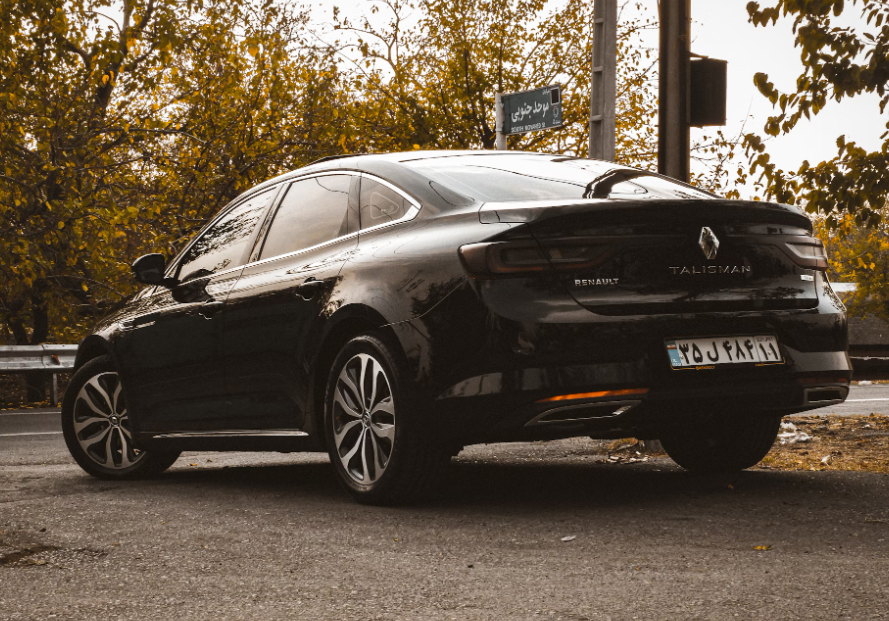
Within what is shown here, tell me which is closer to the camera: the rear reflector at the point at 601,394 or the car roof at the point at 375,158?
the rear reflector at the point at 601,394

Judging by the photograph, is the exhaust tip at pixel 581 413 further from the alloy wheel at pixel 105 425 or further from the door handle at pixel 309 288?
the alloy wheel at pixel 105 425

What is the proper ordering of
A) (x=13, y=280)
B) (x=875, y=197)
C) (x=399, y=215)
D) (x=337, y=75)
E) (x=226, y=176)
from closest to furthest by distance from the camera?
(x=399, y=215) < (x=875, y=197) < (x=13, y=280) < (x=226, y=176) < (x=337, y=75)

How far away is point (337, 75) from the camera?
29.7 m

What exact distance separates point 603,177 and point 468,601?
2.53 m

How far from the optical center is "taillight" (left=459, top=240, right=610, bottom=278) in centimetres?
441

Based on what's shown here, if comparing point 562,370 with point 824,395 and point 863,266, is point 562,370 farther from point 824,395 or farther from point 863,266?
point 863,266

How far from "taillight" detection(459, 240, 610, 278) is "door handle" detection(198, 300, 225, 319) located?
75.6 inches

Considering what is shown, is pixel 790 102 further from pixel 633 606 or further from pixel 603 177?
pixel 633 606

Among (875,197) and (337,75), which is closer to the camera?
(875,197)

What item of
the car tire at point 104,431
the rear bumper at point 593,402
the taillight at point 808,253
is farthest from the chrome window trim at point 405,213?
the car tire at point 104,431

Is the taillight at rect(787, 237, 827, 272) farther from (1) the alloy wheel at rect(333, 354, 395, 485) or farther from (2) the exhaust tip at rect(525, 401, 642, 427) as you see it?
(1) the alloy wheel at rect(333, 354, 395, 485)

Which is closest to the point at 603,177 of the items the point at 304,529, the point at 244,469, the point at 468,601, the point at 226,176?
the point at 304,529

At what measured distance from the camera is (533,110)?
11.5 m

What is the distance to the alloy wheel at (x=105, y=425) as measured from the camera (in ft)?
22.1
